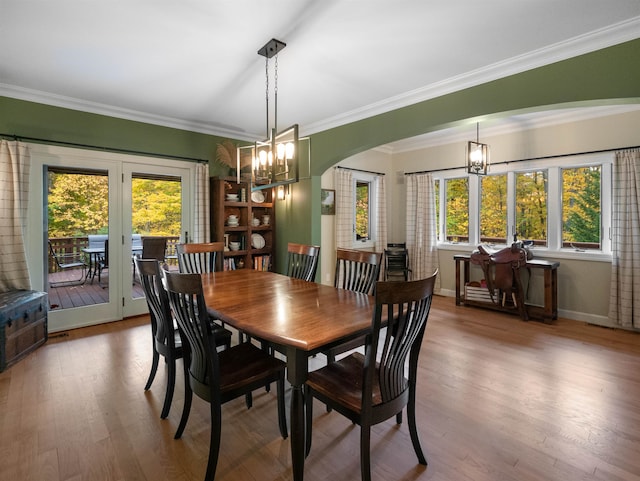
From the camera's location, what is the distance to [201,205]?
4598mm

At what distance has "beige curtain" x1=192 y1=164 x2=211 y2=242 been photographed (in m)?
4.58

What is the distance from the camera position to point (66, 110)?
12.2ft

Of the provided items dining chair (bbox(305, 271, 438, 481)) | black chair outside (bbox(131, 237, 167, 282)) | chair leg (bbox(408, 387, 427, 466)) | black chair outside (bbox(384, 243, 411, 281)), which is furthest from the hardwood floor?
black chair outside (bbox(384, 243, 411, 281))

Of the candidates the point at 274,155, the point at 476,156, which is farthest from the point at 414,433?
the point at 476,156

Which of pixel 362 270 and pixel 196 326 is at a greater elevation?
pixel 362 270

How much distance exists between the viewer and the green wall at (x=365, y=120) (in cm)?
243

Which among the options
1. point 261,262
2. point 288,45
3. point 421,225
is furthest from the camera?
point 421,225

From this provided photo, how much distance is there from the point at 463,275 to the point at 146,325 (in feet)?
15.4

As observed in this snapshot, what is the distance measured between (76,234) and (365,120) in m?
3.65

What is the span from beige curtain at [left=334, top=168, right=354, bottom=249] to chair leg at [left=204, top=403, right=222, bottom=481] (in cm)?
405

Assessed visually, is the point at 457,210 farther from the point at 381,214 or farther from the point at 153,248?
the point at 153,248

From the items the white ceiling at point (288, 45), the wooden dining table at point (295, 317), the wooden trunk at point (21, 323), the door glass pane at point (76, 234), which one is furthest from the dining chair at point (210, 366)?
the door glass pane at point (76, 234)

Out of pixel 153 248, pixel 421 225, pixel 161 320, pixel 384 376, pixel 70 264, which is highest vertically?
pixel 421 225

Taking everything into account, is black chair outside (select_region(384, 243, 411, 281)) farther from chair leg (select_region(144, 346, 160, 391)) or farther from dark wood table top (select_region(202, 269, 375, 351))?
chair leg (select_region(144, 346, 160, 391))
